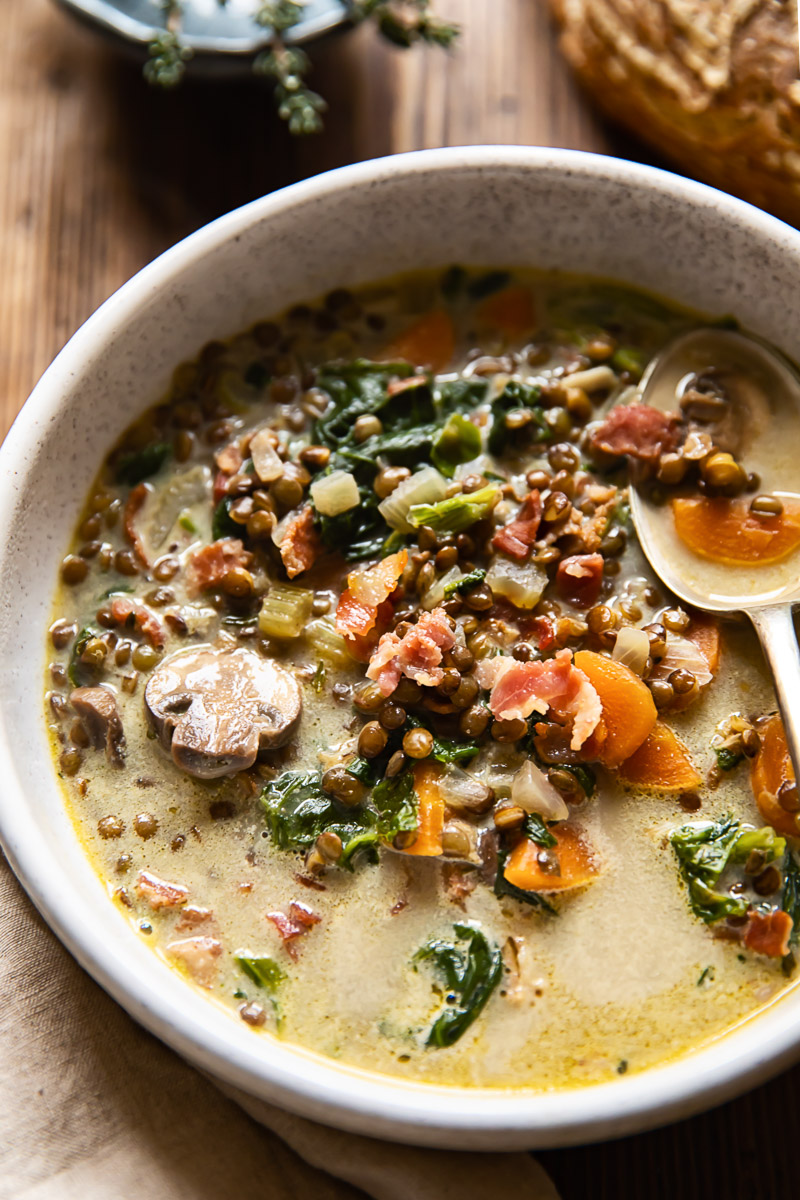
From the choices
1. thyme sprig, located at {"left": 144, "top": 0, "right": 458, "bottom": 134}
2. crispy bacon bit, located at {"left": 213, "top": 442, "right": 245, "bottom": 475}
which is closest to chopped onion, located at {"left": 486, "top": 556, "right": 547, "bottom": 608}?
crispy bacon bit, located at {"left": 213, "top": 442, "right": 245, "bottom": 475}

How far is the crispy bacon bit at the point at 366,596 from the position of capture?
11.3ft

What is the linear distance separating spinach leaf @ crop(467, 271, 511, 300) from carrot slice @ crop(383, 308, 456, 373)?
152 millimetres

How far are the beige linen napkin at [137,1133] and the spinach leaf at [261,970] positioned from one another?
324 mm

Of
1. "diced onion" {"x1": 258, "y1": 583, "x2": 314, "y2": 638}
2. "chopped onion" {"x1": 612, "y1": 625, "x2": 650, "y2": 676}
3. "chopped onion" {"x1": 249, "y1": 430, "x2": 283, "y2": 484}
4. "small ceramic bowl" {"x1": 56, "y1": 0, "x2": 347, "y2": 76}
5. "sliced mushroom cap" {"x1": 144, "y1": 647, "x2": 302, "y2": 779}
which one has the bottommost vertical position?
"sliced mushroom cap" {"x1": 144, "y1": 647, "x2": 302, "y2": 779}

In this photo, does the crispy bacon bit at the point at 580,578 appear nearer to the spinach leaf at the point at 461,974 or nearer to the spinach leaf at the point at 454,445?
the spinach leaf at the point at 454,445

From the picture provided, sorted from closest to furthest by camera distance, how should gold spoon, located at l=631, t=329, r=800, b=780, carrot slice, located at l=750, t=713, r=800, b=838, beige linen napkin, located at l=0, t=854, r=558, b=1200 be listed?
beige linen napkin, located at l=0, t=854, r=558, b=1200, carrot slice, located at l=750, t=713, r=800, b=838, gold spoon, located at l=631, t=329, r=800, b=780

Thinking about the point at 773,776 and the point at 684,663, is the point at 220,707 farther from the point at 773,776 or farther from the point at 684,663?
the point at 773,776

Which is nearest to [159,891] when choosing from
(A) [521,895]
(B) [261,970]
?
(B) [261,970]

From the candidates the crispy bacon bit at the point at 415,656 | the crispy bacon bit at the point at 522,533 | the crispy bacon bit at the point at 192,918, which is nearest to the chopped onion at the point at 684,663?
the crispy bacon bit at the point at 522,533

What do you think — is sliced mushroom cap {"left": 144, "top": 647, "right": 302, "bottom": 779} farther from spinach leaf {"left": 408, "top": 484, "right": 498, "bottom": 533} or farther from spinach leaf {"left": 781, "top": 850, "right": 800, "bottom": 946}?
spinach leaf {"left": 781, "top": 850, "right": 800, "bottom": 946}

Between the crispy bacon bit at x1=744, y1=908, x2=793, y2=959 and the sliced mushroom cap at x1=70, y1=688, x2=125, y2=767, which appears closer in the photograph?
the crispy bacon bit at x1=744, y1=908, x2=793, y2=959

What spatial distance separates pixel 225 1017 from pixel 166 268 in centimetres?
235

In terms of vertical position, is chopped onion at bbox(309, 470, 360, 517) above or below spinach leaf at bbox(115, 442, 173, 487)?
above

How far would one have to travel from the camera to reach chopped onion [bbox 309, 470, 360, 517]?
3557mm
